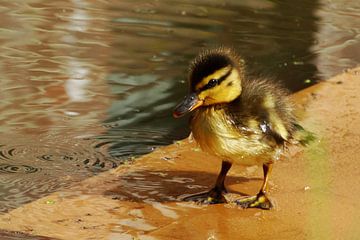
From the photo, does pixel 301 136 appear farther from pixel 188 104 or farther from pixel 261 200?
pixel 188 104

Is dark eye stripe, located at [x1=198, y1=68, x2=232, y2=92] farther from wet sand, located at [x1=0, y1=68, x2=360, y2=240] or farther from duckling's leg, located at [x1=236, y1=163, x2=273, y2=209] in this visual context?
wet sand, located at [x1=0, y1=68, x2=360, y2=240]

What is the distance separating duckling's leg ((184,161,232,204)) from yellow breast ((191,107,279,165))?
6.6 inches

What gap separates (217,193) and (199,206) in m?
0.13

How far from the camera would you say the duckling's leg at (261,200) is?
4855 millimetres

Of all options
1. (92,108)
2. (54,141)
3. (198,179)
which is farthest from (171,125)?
(198,179)

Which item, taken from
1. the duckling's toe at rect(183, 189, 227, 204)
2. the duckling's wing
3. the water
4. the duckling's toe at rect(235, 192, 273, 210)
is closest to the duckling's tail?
the duckling's wing

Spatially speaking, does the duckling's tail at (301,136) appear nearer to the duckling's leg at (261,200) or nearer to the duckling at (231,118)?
the duckling at (231,118)

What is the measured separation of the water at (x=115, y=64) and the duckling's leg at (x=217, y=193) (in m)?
0.77

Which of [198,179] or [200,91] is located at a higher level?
[200,91]

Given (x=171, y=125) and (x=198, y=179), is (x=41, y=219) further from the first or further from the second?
(x=171, y=125)

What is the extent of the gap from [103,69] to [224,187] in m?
2.92

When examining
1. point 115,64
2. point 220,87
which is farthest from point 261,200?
point 115,64

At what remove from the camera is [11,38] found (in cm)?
855

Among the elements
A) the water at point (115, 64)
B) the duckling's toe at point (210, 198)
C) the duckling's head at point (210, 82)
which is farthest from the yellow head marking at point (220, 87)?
the water at point (115, 64)
